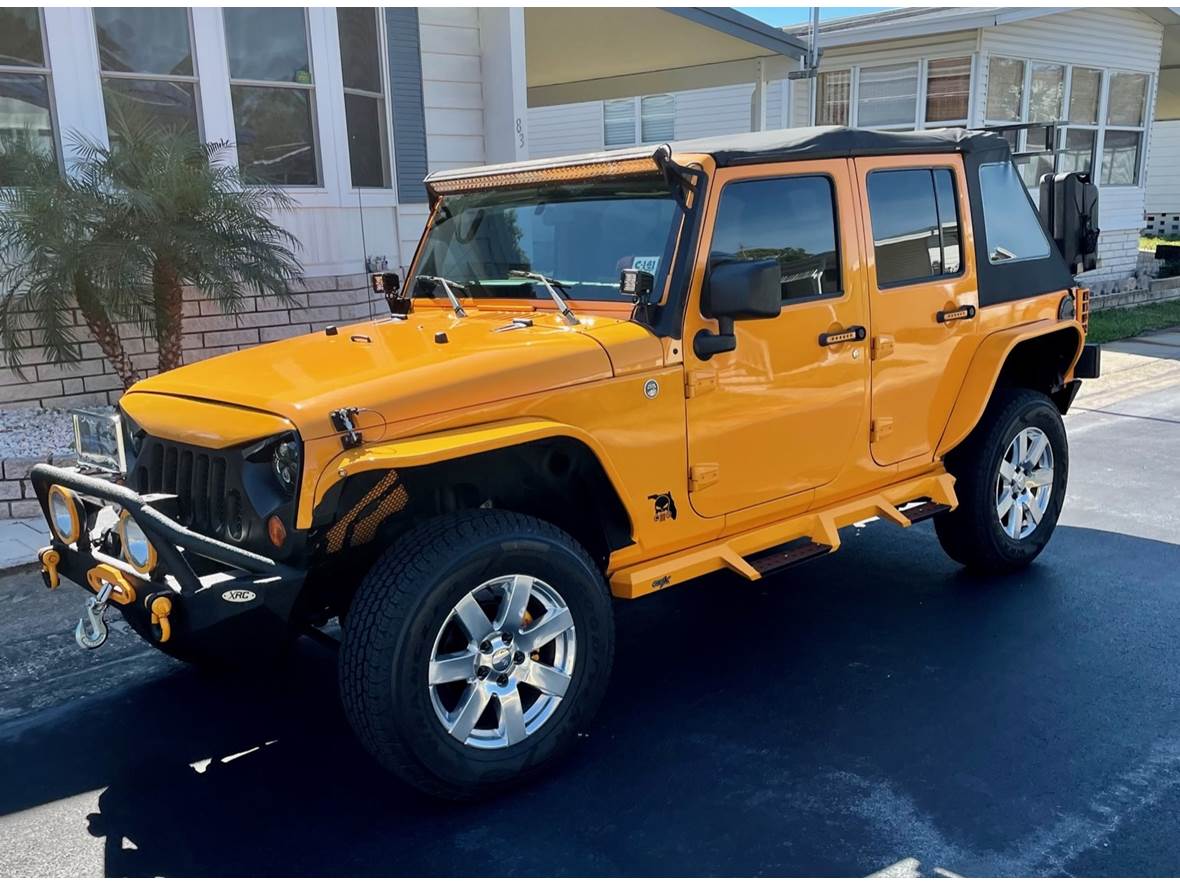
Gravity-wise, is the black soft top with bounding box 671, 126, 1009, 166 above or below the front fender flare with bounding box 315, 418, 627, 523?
above

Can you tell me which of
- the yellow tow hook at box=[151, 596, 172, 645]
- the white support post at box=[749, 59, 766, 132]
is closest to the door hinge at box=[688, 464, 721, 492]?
the yellow tow hook at box=[151, 596, 172, 645]

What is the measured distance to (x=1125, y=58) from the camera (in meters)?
16.1

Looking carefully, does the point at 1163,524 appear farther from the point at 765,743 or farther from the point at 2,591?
the point at 2,591

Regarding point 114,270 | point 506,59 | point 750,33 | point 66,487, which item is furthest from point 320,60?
Result: point 66,487

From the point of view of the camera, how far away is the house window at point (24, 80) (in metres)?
7.18

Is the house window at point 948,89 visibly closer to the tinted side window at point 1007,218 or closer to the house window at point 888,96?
the house window at point 888,96

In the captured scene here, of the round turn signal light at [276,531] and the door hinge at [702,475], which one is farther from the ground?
the round turn signal light at [276,531]

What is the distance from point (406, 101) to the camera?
29.6ft

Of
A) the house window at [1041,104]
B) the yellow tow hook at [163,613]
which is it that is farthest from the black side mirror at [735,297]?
the house window at [1041,104]

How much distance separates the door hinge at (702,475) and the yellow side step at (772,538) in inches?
10.3

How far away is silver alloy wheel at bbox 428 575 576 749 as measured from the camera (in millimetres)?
3238

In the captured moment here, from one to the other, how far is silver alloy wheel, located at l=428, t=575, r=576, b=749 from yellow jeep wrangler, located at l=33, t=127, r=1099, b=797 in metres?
0.01

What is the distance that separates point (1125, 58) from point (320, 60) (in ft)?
43.9

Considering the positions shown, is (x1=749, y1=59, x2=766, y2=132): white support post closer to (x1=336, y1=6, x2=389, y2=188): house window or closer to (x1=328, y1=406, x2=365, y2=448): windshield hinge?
(x1=336, y1=6, x2=389, y2=188): house window
